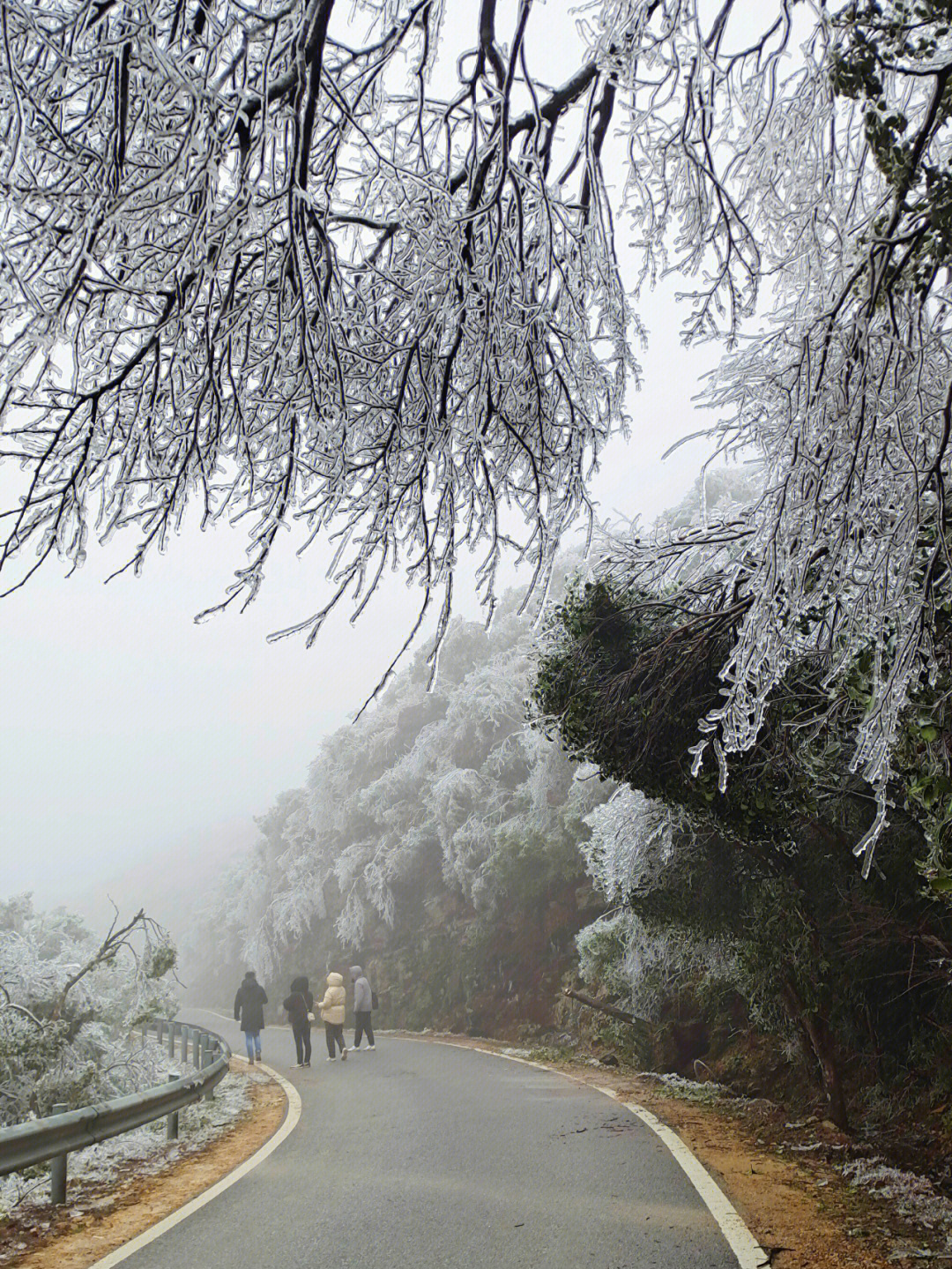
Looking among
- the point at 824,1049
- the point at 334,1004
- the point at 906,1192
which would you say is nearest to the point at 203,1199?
the point at 906,1192

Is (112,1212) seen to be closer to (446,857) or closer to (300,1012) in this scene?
(300,1012)

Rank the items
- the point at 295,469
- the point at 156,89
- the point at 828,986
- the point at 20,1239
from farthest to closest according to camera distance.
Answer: the point at 828,986 → the point at 20,1239 → the point at 295,469 → the point at 156,89

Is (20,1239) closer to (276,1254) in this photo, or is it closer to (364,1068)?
(276,1254)

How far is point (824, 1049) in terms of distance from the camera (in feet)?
26.8

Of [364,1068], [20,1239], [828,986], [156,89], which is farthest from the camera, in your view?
[364,1068]

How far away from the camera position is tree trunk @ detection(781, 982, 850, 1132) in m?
7.88

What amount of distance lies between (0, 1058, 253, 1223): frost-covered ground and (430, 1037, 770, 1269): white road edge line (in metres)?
3.91

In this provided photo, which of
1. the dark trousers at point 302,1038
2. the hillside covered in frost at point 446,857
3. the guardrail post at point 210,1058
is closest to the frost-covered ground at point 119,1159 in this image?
the guardrail post at point 210,1058

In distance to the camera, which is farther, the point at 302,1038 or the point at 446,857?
the point at 446,857

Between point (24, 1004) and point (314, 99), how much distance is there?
10.9 metres

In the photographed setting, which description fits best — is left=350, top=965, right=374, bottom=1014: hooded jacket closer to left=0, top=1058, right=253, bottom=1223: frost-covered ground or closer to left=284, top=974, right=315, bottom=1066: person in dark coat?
left=284, top=974, right=315, bottom=1066: person in dark coat

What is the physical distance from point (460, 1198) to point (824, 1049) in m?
4.06

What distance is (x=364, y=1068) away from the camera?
13.9m

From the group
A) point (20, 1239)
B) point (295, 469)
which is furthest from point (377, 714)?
point (295, 469)
